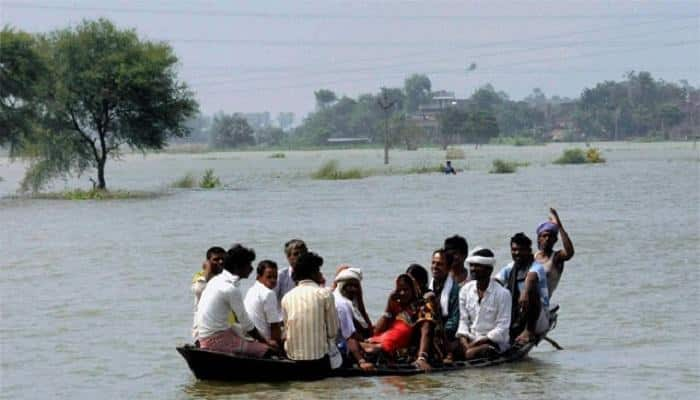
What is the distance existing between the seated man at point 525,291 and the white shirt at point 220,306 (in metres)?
2.61

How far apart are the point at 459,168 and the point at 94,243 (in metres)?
47.4

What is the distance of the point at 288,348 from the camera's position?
13.6 m

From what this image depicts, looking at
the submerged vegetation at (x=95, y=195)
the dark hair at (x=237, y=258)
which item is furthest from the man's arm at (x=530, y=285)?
the submerged vegetation at (x=95, y=195)

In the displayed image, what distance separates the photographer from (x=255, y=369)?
13727mm

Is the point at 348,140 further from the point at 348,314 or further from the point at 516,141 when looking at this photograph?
the point at 348,314

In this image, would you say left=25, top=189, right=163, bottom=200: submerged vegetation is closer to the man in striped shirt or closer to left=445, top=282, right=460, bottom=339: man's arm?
left=445, top=282, right=460, bottom=339: man's arm

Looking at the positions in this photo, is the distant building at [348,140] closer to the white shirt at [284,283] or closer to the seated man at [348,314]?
the white shirt at [284,283]

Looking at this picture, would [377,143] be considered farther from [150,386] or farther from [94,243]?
[150,386]

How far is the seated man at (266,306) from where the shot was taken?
13.6 meters

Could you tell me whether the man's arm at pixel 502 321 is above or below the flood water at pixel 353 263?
above

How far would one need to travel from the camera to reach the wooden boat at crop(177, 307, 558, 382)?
44.6 feet

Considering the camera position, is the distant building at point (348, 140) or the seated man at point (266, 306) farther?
the distant building at point (348, 140)

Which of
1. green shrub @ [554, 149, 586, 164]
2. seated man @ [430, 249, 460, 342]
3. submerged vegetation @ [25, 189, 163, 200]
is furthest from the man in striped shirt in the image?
green shrub @ [554, 149, 586, 164]

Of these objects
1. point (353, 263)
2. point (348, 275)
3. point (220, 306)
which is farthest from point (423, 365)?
point (353, 263)
